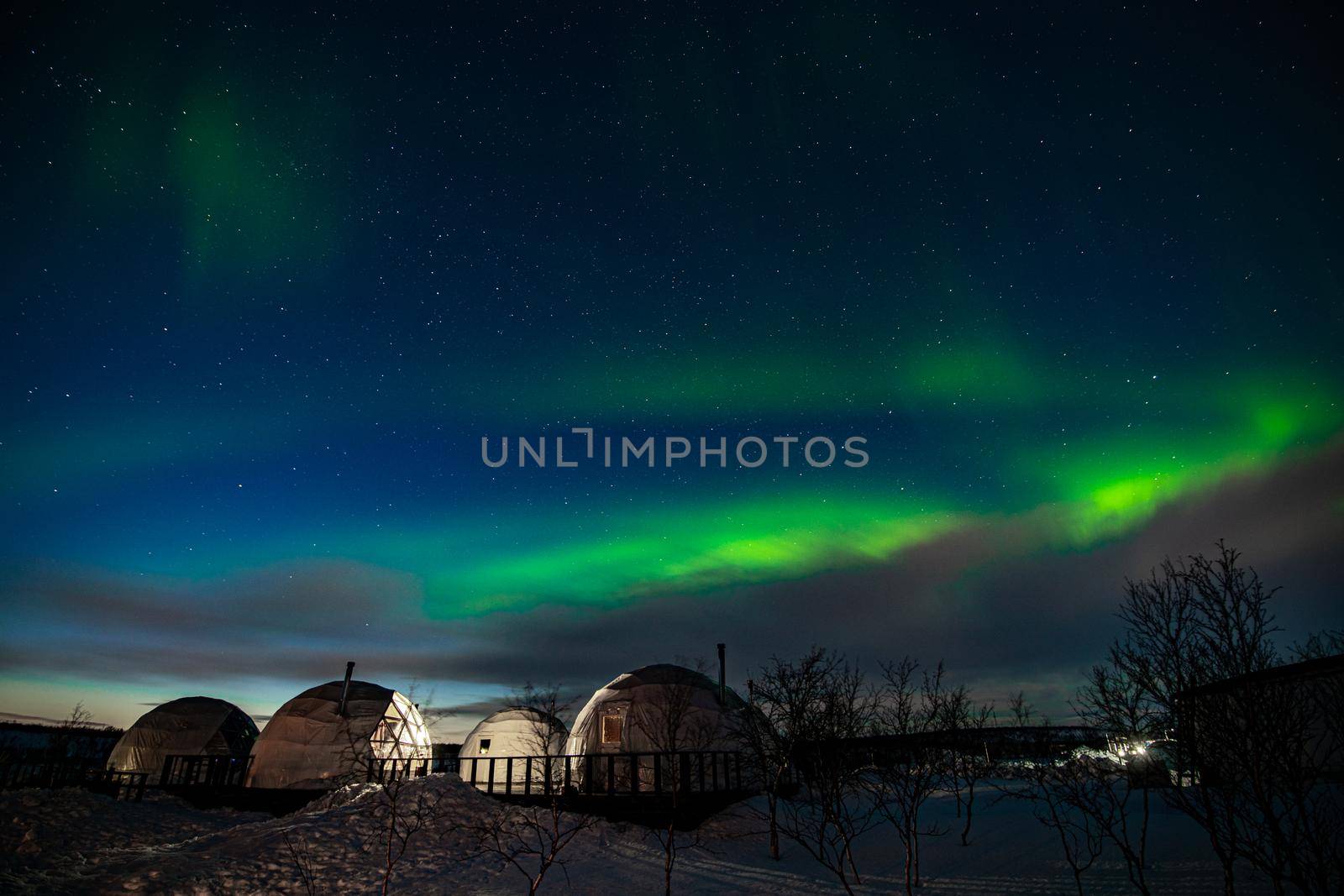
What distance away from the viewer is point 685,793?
18.2 meters

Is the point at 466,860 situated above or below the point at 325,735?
below

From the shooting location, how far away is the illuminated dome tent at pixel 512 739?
3616cm

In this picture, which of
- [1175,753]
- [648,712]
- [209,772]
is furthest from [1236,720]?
[209,772]

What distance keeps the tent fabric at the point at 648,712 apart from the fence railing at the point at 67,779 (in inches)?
624

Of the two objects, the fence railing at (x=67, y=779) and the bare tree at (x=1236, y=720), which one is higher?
the bare tree at (x=1236, y=720)

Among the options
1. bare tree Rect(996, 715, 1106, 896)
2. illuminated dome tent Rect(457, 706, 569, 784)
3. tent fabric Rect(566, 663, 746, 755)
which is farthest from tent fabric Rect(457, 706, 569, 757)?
bare tree Rect(996, 715, 1106, 896)

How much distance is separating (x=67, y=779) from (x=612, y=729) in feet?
68.4

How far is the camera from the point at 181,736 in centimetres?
3541

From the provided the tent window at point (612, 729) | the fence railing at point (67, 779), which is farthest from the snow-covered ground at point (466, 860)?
the tent window at point (612, 729)

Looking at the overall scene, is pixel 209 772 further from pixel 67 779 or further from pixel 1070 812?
pixel 1070 812

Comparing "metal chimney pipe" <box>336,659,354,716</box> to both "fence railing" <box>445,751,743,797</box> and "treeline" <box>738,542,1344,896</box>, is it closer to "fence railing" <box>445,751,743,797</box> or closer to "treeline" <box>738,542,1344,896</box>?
"fence railing" <box>445,751,743,797</box>

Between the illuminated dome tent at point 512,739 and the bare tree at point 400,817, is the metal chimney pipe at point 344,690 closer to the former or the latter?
the illuminated dome tent at point 512,739

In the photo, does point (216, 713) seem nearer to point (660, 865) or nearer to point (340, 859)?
point (340, 859)

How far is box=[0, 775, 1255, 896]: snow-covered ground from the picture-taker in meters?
12.9
